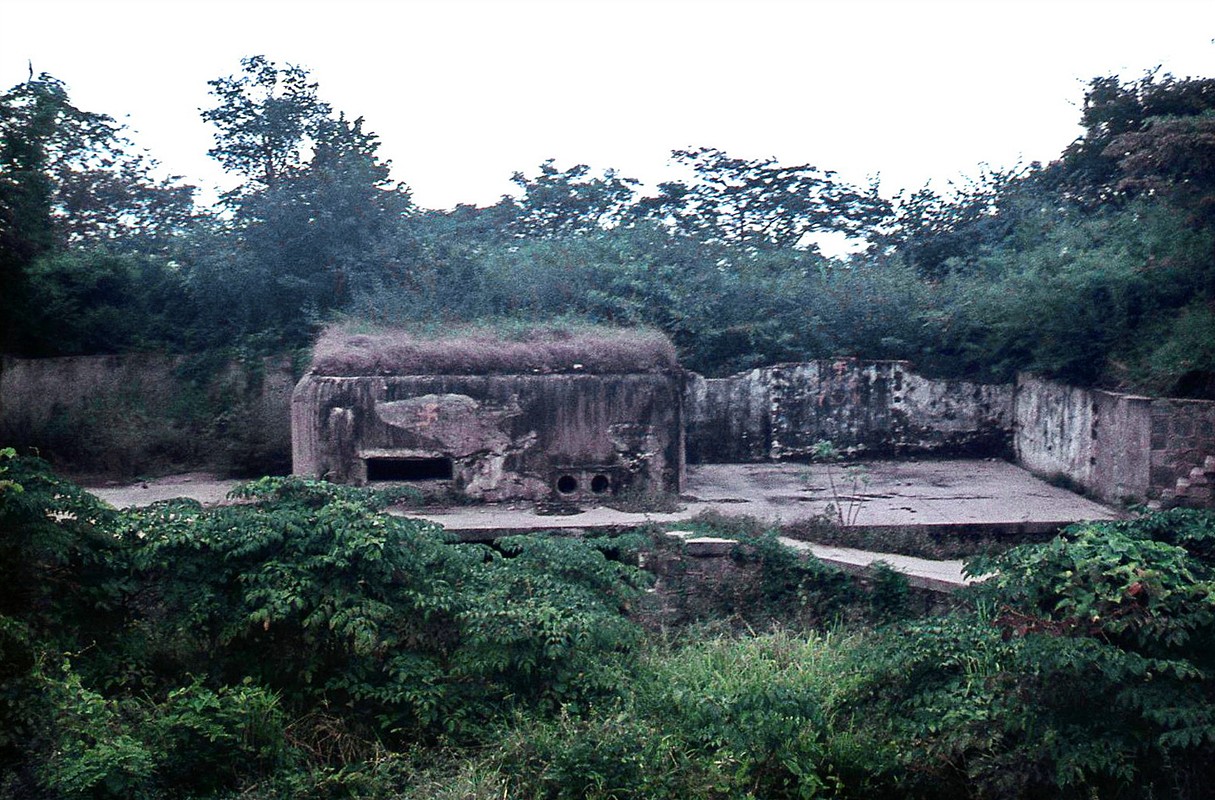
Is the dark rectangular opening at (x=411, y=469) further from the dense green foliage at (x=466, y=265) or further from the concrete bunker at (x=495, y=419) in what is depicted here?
the dense green foliage at (x=466, y=265)

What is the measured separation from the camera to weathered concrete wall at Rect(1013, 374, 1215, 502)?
883cm

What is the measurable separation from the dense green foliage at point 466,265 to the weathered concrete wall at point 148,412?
0.41 m

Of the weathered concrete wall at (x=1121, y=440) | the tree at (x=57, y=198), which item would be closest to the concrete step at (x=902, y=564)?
the weathered concrete wall at (x=1121, y=440)

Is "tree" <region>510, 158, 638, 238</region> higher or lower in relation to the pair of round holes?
higher

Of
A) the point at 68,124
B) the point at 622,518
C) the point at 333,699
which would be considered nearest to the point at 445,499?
the point at 622,518

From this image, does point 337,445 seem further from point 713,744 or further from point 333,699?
point 713,744

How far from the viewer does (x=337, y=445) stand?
9438 mm

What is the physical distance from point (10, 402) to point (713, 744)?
1139 cm

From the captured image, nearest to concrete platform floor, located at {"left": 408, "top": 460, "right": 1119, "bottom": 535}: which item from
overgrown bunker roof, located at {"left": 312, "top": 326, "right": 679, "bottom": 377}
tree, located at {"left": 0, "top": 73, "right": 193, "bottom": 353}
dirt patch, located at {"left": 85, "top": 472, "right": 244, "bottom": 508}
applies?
overgrown bunker roof, located at {"left": 312, "top": 326, "right": 679, "bottom": 377}

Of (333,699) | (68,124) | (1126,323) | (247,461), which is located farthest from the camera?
(68,124)

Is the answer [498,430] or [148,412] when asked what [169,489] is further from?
[498,430]

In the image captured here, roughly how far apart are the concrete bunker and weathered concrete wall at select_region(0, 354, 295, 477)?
2.49 meters

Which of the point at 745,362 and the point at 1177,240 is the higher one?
the point at 1177,240

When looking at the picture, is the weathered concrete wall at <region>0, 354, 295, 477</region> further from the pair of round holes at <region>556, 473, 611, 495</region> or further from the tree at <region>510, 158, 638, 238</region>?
the tree at <region>510, 158, 638, 238</region>
